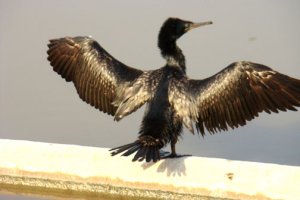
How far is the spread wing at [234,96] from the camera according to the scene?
7.18 m

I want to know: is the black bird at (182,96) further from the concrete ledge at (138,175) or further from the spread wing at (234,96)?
the concrete ledge at (138,175)

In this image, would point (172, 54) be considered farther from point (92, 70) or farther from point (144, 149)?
point (144, 149)

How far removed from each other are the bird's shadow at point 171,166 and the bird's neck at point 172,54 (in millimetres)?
937

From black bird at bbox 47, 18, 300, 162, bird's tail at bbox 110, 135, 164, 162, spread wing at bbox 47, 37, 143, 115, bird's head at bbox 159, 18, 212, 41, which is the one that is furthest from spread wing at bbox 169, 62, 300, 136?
spread wing at bbox 47, 37, 143, 115

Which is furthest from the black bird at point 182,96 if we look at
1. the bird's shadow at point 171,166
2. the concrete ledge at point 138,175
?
the concrete ledge at point 138,175

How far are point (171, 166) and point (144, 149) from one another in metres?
0.50

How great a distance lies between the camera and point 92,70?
8195 mm

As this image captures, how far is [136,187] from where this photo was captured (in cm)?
734

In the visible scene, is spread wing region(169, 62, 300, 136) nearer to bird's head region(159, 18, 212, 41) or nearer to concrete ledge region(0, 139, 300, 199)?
concrete ledge region(0, 139, 300, 199)

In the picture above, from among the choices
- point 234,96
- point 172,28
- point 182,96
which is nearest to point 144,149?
point 182,96

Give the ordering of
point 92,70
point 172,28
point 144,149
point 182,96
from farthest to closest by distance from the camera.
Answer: point 92,70, point 172,28, point 182,96, point 144,149

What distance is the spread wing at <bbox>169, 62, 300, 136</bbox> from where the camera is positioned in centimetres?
718

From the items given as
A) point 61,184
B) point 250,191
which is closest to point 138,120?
point 61,184

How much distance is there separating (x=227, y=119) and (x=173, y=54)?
88cm
